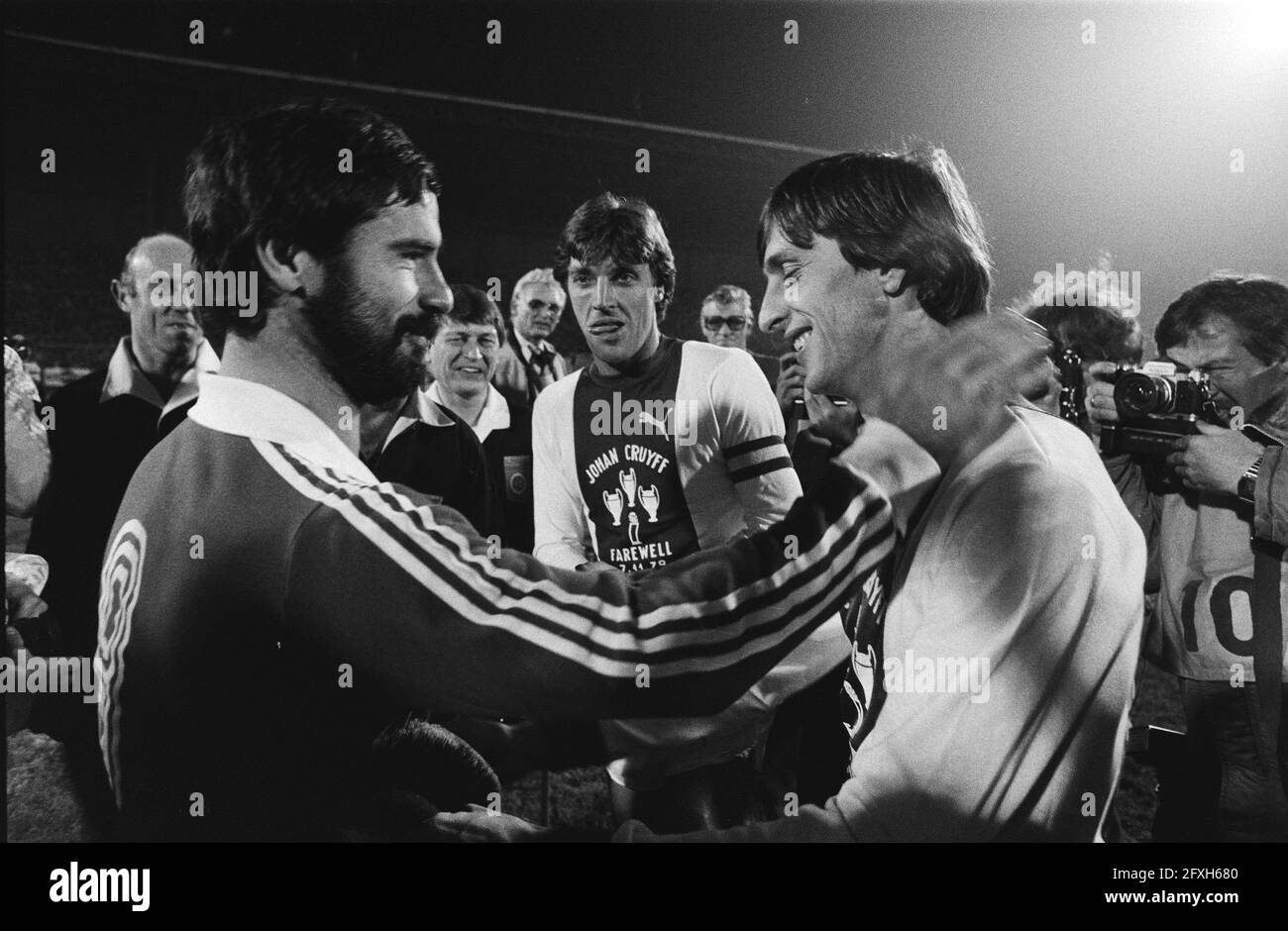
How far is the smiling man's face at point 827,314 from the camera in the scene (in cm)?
199

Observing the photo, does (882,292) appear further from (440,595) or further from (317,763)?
(317,763)

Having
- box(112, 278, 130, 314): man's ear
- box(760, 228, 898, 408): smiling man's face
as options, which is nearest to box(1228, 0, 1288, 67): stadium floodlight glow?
box(760, 228, 898, 408): smiling man's face

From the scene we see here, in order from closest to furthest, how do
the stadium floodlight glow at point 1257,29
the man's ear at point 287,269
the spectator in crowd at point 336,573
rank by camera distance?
the spectator in crowd at point 336,573 < the man's ear at point 287,269 < the stadium floodlight glow at point 1257,29

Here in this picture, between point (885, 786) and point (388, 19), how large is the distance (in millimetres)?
1809

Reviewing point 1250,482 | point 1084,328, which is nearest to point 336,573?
point 1084,328

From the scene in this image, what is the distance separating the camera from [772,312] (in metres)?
2.06

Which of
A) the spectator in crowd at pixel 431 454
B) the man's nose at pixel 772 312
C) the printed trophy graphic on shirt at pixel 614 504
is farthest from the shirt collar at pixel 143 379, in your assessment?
the man's nose at pixel 772 312

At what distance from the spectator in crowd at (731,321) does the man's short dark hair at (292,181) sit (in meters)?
0.60

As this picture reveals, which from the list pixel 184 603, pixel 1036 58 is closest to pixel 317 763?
pixel 184 603

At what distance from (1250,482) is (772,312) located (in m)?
1.01

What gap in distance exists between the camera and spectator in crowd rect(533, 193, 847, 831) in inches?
79.2

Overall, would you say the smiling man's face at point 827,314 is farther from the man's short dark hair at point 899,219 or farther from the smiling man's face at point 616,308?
the smiling man's face at point 616,308

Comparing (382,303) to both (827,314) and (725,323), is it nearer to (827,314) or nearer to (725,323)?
(725,323)

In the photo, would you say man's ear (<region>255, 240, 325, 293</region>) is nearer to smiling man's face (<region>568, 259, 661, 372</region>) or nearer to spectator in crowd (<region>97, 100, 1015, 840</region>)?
spectator in crowd (<region>97, 100, 1015, 840</region>)
